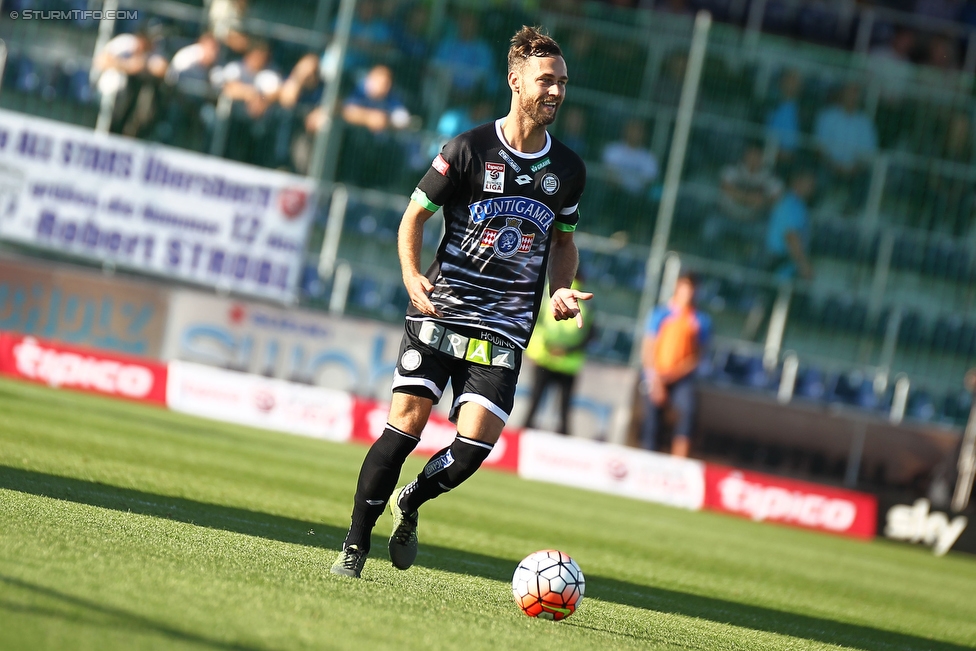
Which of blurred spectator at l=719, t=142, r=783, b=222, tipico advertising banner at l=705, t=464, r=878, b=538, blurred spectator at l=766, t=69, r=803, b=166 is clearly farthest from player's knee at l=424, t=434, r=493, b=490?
blurred spectator at l=766, t=69, r=803, b=166

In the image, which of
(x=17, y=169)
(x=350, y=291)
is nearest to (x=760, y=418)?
(x=350, y=291)

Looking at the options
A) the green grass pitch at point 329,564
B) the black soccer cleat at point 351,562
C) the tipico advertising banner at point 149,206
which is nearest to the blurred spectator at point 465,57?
the tipico advertising banner at point 149,206

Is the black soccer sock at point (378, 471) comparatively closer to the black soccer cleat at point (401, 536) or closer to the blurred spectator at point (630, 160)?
the black soccer cleat at point (401, 536)

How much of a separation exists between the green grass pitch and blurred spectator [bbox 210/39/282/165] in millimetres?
4154

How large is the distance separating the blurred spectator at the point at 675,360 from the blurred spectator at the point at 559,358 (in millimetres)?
816

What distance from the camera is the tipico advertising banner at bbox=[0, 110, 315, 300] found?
16.9m

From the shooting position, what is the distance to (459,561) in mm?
7648

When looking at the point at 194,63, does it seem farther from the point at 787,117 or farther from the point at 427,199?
the point at 427,199

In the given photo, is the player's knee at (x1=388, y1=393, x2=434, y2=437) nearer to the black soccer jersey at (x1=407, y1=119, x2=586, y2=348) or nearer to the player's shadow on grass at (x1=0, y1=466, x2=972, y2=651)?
the black soccer jersey at (x1=407, y1=119, x2=586, y2=348)

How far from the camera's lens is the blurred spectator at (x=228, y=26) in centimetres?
1747

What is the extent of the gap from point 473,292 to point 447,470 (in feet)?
2.62

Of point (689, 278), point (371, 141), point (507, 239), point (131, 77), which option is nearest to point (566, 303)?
point (507, 239)

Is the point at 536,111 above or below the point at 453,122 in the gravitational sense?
below

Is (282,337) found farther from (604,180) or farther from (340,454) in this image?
(604,180)
